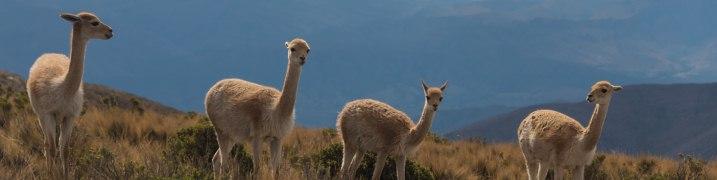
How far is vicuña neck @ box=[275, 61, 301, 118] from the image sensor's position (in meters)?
8.63

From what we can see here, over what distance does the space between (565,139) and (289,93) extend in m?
3.03

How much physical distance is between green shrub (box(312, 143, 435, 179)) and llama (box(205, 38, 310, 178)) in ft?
5.61

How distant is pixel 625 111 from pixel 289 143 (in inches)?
7155

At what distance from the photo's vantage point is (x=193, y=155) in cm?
1027

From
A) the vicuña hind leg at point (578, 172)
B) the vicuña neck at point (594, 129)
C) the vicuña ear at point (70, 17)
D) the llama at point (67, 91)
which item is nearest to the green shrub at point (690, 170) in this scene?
the vicuña hind leg at point (578, 172)

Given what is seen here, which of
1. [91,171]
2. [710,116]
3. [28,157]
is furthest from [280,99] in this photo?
[710,116]

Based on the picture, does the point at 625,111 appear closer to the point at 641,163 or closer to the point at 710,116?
the point at 710,116

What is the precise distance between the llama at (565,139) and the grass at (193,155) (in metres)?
1.50

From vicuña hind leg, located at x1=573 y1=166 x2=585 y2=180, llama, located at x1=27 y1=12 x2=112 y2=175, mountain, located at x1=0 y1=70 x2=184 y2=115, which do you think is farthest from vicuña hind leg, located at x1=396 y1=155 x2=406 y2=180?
mountain, located at x1=0 y1=70 x2=184 y2=115

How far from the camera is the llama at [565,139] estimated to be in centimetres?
925

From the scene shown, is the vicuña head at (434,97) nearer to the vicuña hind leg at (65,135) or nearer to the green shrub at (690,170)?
the vicuña hind leg at (65,135)

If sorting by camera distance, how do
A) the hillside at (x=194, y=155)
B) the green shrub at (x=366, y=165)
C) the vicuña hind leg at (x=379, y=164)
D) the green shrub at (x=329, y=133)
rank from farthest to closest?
the green shrub at (x=329, y=133)
the green shrub at (x=366, y=165)
the vicuña hind leg at (x=379, y=164)
the hillside at (x=194, y=155)

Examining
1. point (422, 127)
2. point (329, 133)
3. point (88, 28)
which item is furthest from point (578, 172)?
point (329, 133)

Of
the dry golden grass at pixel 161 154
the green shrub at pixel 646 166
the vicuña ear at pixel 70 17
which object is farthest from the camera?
the green shrub at pixel 646 166
